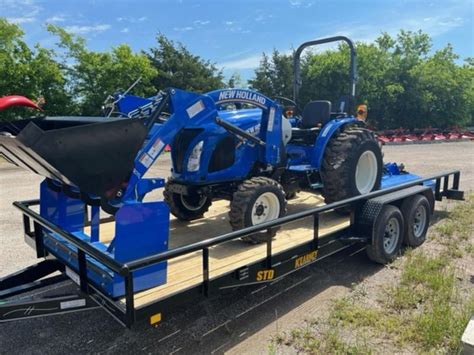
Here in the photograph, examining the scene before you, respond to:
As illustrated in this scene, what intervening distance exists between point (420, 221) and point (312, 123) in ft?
6.52

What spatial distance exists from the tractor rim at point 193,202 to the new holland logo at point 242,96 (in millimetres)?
1308

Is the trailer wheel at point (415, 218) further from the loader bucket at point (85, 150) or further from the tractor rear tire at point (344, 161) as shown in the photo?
the loader bucket at point (85, 150)

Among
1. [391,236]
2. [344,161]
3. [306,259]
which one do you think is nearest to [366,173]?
[344,161]

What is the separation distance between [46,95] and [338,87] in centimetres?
2082

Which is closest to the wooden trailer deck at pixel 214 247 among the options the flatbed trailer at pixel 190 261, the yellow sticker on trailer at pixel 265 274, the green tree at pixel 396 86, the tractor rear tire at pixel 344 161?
the flatbed trailer at pixel 190 261

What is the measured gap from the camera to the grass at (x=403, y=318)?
3.13m

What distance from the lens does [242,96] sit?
4.40 metres

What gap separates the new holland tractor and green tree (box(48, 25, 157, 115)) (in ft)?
65.7

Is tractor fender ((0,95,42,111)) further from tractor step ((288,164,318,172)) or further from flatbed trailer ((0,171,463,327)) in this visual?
tractor step ((288,164,318,172))

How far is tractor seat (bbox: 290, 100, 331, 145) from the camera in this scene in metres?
5.77

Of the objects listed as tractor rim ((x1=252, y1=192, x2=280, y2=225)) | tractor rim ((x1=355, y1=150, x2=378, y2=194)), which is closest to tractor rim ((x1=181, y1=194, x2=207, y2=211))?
tractor rim ((x1=252, y1=192, x2=280, y2=225))

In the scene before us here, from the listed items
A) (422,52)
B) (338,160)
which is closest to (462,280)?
(338,160)

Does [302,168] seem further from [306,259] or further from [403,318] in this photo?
[403,318]

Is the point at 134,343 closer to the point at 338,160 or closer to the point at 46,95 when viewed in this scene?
the point at 338,160
